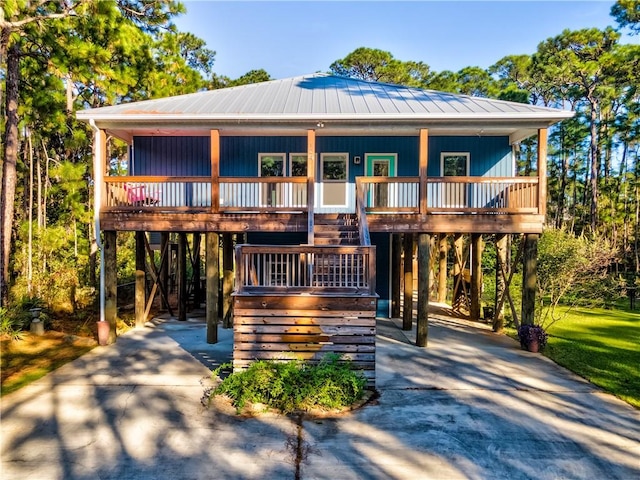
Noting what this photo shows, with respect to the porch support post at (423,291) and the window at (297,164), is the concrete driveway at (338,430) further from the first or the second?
the window at (297,164)

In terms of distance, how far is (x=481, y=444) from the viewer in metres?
5.46

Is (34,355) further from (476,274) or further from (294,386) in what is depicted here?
(476,274)

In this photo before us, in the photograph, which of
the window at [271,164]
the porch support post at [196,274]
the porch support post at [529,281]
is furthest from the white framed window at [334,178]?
→ the porch support post at [196,274]

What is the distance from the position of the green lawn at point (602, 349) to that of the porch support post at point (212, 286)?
810cm

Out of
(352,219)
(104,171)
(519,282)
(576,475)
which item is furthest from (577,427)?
(104,171)

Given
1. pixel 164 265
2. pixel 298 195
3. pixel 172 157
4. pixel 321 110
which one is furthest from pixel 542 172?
pixel 164 265

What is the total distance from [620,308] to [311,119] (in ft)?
54.1

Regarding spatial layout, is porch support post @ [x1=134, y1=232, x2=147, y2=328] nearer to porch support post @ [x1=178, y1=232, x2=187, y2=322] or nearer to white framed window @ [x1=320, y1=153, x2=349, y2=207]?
porch support post @ [x1=178, y1=232, x2=187, y2=322]

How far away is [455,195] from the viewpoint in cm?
1120

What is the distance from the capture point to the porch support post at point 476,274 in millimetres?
13906

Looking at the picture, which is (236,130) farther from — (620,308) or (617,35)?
(617,35)

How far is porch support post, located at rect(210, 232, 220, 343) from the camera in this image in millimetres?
10266

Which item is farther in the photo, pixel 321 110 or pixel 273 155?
pixel 273 155

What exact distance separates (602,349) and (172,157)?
13.3 metres
